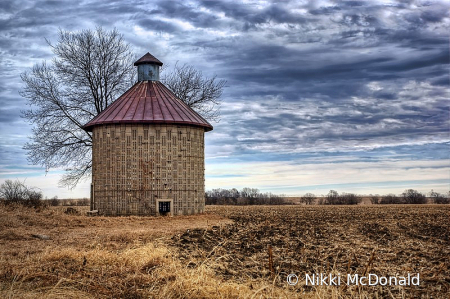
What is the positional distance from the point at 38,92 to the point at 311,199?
41.0m

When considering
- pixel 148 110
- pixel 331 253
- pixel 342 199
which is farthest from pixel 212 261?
pixel 342 199

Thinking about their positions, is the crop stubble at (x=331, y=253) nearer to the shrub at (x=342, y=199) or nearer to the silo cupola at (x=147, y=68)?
the silo cupola at (x=147, y=68)

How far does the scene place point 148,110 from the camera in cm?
2514

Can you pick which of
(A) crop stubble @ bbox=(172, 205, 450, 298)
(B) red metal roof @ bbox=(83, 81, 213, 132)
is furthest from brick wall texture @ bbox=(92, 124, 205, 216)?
(A) crop stubble @ bbox=(172, 205, 450, 298)

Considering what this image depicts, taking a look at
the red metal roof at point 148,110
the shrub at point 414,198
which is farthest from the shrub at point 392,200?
the red metal roof at point 148,110

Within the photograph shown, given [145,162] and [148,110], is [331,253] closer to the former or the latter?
[145,162]

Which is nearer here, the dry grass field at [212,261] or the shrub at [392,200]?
the dry grass field at [212,261]

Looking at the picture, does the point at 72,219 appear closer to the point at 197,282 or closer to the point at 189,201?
the point at 189,201

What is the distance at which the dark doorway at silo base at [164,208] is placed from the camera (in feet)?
79.9

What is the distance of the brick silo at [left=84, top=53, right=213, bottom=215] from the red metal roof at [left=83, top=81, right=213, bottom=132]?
0.05m

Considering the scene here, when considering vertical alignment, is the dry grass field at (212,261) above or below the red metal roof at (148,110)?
below

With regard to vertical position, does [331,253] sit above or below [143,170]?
below

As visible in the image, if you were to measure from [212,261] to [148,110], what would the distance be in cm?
1609

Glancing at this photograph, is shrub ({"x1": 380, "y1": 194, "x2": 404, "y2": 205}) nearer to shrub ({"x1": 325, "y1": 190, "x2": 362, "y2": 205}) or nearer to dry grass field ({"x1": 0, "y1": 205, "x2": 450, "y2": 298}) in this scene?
shrub ({"x1": 325, "y1": 190, "x2": 362, "y2": 205})
